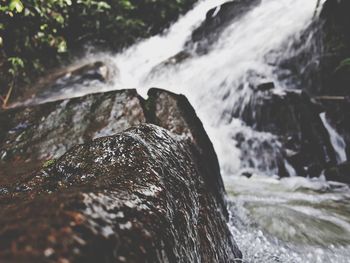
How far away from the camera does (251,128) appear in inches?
245

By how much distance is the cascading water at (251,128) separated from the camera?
337cm

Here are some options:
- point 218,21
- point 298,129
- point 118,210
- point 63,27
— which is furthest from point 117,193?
point 218,21

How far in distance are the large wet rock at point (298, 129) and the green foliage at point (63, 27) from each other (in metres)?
5.15

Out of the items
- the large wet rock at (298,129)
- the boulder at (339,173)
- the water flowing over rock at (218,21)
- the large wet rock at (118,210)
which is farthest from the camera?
the water flowing over rock at (218,21)

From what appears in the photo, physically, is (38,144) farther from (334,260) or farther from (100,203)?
(334,260)

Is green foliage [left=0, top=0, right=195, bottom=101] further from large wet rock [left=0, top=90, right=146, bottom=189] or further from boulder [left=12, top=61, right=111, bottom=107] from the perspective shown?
large wet rock [left=0, top=90, right=146, bottom=189]

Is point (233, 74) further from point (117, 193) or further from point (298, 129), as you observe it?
point (117, 193)

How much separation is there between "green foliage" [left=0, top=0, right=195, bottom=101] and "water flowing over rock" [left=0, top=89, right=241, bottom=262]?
3145 mm

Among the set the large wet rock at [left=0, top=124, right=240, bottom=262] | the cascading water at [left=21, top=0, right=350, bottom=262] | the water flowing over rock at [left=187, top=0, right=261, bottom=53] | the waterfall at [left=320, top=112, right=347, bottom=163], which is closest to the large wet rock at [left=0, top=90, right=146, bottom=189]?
the large wet rock at [left=0, top=124, right=240, bottom=262]

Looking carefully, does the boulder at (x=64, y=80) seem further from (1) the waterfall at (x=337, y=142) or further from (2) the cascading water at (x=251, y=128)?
(1) the waterfall at (x=337, y=142)

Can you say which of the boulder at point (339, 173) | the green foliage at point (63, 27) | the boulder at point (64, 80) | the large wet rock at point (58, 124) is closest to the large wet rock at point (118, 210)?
the large wet rock at point (58, 124)

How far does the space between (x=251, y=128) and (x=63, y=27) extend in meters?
6.25

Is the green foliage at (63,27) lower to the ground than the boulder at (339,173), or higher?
higher

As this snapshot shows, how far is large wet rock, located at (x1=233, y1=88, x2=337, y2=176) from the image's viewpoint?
211 inches
